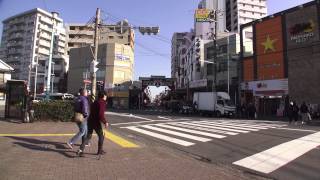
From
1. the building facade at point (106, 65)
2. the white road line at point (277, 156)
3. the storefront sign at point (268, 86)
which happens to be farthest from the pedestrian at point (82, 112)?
the building facade at point (106, 65)

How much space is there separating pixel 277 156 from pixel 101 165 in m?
4.82

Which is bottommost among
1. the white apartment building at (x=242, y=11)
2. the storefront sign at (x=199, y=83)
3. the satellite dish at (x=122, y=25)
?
the storefront sign at (x=199, y=83)

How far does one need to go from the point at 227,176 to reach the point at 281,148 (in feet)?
15.2

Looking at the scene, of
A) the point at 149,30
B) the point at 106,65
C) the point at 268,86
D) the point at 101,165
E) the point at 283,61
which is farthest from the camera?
the point at 106,65

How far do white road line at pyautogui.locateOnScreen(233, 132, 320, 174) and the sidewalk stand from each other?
66 cm

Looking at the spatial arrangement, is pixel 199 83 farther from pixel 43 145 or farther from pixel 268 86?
pixel 43 145

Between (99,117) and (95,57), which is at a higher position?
(95,57)

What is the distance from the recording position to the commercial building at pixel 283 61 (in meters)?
37.5

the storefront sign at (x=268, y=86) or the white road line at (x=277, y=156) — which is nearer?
the white road line at (x=277, y=156)

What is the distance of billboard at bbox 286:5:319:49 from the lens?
123 feet

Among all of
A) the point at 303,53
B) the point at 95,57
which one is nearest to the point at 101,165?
the point at 95,57

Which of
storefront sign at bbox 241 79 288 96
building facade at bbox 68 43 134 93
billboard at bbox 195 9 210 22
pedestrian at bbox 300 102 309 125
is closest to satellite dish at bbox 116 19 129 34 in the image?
pedestrian at bbox 300 102 309 125

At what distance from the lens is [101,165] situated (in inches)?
336

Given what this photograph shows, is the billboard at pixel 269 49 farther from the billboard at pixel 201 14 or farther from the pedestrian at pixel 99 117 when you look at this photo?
the pedestrian at pixel 99 117
